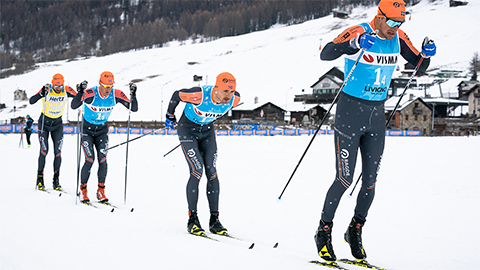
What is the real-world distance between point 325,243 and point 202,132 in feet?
7.00

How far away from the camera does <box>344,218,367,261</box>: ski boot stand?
3.56 metres

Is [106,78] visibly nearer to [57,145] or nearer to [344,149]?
[57,145]

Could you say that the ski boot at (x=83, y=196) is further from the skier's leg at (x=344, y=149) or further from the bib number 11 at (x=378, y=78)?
the bib number 11 at (x=378, y=78)

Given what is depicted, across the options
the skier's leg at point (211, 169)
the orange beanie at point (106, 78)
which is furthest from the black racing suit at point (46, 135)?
the skier's leg at point (211, 169)

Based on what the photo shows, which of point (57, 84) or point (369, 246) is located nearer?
point (369, 246)

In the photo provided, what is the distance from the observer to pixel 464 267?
141 inches

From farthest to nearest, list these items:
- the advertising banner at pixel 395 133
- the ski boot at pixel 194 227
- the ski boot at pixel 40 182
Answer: the advertising banner at pixel 395 133
the ski boot at pixel 40 182
the ski boot at pixel 194 227

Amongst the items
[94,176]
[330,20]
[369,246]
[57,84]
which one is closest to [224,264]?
[369,246]

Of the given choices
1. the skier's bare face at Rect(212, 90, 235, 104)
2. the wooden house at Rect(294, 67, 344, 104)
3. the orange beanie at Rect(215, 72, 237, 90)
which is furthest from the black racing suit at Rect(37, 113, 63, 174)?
the wooden house at Rect(294, 67, 344, 104)

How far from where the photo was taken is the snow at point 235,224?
326cm

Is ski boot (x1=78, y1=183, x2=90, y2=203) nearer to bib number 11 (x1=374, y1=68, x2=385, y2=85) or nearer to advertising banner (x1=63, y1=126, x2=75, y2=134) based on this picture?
bib number 11 (x1=374, y1=68, x2=385, y2=85)

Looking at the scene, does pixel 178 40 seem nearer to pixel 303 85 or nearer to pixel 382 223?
pixel 303 85

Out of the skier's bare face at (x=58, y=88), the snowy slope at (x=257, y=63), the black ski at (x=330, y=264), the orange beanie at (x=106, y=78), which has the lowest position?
the black ski at (x=330, y=264)

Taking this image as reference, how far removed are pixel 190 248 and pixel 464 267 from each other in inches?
99.1
